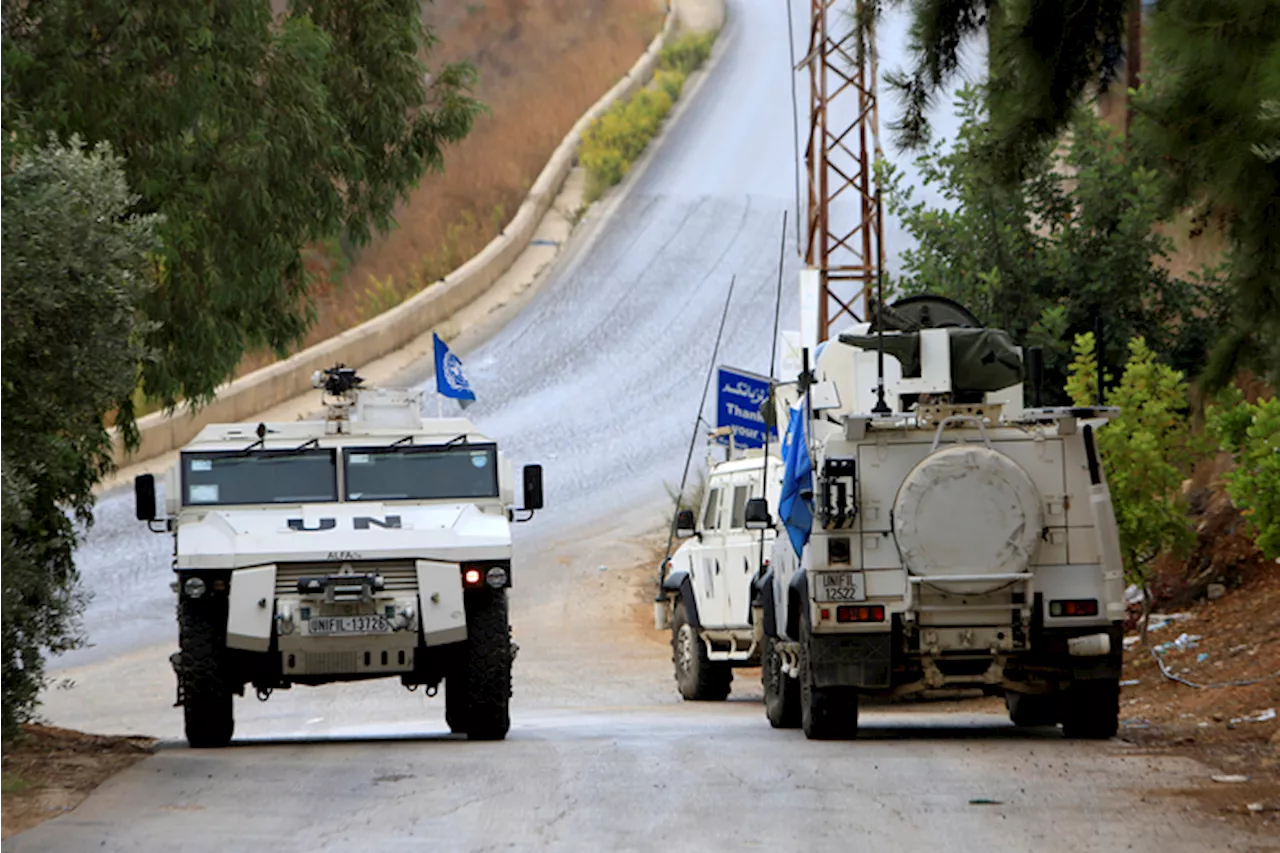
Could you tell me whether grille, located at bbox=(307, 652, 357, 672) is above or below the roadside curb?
below

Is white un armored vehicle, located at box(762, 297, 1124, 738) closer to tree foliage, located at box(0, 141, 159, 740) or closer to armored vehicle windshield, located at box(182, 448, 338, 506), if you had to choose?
armored vehicle windshield, located at box(182, 448, 338, 506)

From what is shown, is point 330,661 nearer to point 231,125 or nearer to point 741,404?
point 231,125

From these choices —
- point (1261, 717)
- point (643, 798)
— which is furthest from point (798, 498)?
point (1261, 717)

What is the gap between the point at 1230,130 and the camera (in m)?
9.04

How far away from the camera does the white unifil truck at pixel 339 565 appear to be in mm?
15695

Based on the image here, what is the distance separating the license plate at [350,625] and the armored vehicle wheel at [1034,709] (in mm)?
4543

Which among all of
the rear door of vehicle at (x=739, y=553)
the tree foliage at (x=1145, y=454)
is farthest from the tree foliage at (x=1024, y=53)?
the tree foliage at (x=1145, y=454)

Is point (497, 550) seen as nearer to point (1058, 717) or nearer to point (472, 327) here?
point (1058, 717)

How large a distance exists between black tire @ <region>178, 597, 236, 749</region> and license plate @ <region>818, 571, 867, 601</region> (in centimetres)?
435

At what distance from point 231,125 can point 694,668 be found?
7.57 metres

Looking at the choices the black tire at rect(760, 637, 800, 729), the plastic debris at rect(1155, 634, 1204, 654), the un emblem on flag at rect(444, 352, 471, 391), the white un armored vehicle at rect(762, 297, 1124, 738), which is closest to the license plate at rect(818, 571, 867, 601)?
the white un armored vehicle at rect(762, 297, 1124, 738)

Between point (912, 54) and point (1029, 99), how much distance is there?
67 cm

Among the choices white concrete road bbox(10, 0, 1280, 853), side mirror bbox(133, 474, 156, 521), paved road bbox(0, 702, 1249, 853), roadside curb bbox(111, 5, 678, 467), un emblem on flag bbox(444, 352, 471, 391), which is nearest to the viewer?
paved road bbox(0, 702, 1249, 853)

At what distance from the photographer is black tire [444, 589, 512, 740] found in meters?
16.1
